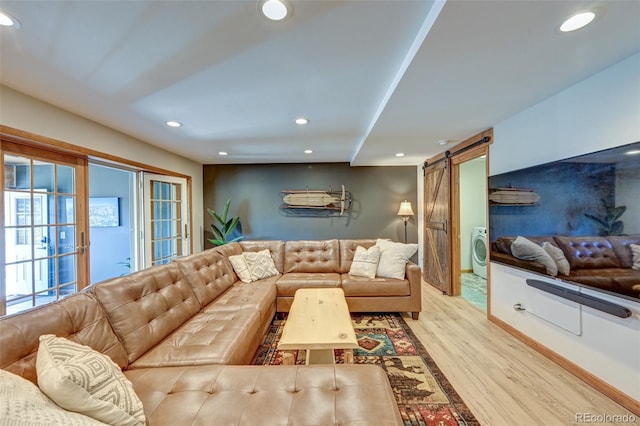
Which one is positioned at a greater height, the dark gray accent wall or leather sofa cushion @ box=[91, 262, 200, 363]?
the dark gray accent wall

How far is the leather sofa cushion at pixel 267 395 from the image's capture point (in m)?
1.03

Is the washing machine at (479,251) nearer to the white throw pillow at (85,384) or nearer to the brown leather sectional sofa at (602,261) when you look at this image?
the brown leather sectional sofa at (602,261)

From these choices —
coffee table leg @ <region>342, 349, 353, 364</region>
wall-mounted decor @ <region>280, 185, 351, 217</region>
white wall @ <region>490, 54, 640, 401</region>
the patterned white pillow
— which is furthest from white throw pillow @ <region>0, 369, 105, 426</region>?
wall-mounted decor @ <region>280, 185, 351, 217</region>

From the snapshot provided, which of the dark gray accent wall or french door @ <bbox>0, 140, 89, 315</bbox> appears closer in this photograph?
french door @ <bbox>0, 140, 89, 315</bbox>

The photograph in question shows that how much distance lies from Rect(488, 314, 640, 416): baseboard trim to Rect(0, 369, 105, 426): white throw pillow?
2.88 meters

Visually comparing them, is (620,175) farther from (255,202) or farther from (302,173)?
(255,202)

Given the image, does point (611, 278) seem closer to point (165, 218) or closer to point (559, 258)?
point (559, 258)

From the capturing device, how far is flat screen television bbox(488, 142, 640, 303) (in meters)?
1.58

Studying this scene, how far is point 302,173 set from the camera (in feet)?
17.3

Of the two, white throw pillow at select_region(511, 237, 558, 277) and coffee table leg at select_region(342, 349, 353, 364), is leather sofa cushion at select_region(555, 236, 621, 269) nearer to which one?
white throw pillow at select_region(511, 237, 558, 277)

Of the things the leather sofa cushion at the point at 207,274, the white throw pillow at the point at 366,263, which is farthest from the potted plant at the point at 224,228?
the white throw pillow at the point at 366,263

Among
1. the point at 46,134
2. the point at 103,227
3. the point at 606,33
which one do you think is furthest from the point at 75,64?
the point at 103,227

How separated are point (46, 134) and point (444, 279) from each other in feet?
16.6

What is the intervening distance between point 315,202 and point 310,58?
11.7 feet
